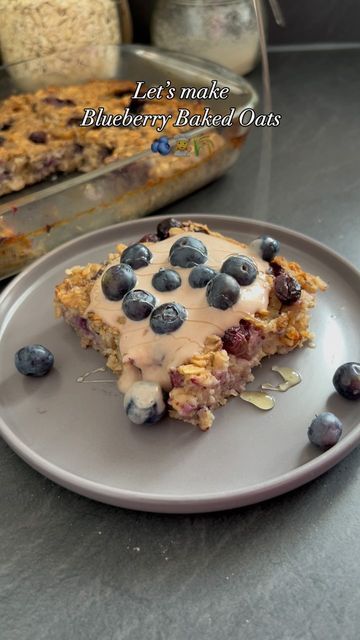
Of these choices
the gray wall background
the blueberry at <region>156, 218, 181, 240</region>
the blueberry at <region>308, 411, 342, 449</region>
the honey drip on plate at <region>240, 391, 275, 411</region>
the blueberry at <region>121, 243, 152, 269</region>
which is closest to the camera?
the blueberry at <region>308, 411, 342, 449</region>

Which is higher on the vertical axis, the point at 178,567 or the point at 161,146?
the point at 161,146

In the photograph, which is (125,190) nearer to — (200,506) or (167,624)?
(200,506)

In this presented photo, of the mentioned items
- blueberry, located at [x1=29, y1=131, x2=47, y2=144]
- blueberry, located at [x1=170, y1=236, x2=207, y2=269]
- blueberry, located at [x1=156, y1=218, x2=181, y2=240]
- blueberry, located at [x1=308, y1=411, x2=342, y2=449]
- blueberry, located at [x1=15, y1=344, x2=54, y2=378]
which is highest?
blueberry, located at [x1=170, y1=236, x2=207, y2=269]

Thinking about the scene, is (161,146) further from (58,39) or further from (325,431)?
(325,431)

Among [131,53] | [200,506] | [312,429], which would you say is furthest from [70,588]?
[131,53]

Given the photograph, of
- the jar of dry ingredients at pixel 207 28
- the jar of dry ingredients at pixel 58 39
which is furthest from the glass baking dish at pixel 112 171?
the jar of dry ingredients at pixel 207 28

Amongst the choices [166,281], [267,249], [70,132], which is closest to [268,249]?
[267,249]

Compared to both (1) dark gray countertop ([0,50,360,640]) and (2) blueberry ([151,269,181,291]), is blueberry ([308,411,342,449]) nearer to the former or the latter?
(1) dark gray countertop ([0,50,360,640])

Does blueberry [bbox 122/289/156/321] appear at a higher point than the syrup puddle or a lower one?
higher

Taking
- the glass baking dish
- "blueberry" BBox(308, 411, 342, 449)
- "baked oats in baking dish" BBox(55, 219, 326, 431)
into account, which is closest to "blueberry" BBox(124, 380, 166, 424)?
"baked oats in baking dish" BBox(55, 219, 326, 431)
